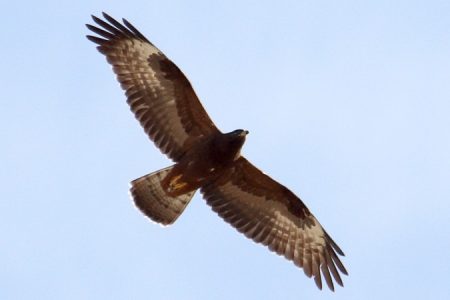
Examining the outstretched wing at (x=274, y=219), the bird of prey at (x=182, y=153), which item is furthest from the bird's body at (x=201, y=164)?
the outstretched wing at (x=274, y=219)

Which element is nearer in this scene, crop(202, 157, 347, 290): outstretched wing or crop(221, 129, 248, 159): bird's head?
crop(221, 129, 248, 159): bird's head

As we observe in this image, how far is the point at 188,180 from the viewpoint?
18703 mm

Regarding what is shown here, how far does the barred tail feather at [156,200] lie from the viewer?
1889 centimetres

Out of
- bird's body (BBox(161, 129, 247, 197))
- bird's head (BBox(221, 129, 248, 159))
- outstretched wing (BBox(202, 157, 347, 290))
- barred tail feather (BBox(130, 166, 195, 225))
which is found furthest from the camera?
outstretched wing (BBox(202, 157, 347, 290))

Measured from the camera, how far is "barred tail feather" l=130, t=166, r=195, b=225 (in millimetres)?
18891

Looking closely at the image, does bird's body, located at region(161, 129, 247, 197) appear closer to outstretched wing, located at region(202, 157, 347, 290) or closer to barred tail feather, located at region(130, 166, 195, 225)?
barred tail feather, located at region(130, 166, 195, 225)

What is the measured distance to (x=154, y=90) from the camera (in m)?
→ 18.9

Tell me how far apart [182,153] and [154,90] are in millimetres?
964

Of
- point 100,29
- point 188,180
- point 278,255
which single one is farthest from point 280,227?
point 100,29

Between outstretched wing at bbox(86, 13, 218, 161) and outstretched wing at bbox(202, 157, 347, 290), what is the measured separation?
831mm

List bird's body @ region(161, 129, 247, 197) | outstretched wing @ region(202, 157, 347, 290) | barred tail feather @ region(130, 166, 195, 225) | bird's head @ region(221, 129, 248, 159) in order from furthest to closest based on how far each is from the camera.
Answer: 1. outstretched wing @ region(202, 157, 347, 290)
2. barred tail feather @ region(130, 166, 195, 225)
3. bird's body @ region(161, 129, 247, 197)
4. bird's head @ region(221, 129, 248, 159)

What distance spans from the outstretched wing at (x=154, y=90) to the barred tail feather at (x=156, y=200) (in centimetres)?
46

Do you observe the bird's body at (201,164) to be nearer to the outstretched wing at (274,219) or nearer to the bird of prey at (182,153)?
the bird of prey at (182,153)

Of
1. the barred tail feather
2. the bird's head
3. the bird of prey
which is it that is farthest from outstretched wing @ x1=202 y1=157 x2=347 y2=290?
the bird's head
